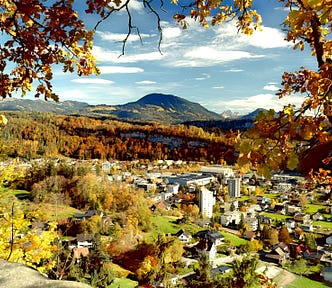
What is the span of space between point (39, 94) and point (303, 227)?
130ft

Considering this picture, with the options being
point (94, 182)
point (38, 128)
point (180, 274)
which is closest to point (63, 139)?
point (38, 128)

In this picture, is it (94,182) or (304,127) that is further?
(94,182)

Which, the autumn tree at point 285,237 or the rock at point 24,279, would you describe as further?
the autumn tree at point 285,237

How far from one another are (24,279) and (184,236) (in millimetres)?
31370

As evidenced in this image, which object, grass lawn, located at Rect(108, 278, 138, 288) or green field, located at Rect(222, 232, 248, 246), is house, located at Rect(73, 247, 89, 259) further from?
green field, located at Rect(222, 232, 248, 246)

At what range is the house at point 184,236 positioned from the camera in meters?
32.7

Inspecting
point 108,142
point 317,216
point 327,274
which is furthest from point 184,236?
point 108,142

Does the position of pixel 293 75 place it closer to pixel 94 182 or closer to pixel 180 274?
pixel 180 274

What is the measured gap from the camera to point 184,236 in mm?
32969

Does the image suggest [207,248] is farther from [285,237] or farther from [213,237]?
[285,237]

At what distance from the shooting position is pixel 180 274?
23.8 metres

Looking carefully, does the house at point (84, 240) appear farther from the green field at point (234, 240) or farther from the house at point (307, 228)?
the house at point (307, 228)

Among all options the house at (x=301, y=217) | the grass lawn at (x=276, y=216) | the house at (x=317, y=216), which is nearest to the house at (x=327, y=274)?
the house at (x=301, y=217)

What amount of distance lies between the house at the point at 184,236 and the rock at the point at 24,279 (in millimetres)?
30657
